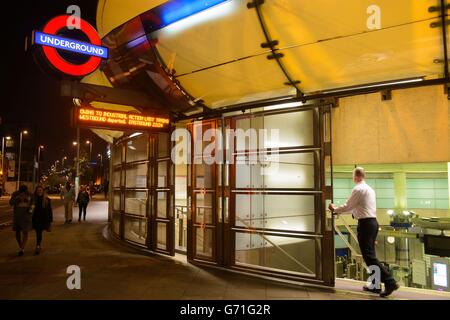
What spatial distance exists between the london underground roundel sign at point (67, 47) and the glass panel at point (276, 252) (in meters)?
4.36

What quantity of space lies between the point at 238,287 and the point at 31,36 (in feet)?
18.5

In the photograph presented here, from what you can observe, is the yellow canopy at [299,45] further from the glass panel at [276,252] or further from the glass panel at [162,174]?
the glass panel at [276,252]

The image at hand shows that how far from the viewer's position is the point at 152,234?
9031mm

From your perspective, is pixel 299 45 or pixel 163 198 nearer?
pixel 299 45

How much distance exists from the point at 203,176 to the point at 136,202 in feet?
9.95

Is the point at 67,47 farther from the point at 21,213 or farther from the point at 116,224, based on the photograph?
A: the point at 116,224

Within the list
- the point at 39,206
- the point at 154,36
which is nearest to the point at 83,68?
the point at 154,36

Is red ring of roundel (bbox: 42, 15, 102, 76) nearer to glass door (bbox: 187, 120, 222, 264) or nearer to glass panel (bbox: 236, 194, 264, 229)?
glass door (bbox: 187, 120, 222, 264)

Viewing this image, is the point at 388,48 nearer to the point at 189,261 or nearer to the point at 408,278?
the point at 189,261

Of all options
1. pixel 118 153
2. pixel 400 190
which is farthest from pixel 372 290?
pixel 118 153

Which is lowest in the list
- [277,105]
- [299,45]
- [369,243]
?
[369,243]

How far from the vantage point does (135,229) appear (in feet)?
33.2

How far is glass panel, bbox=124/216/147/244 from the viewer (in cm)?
966

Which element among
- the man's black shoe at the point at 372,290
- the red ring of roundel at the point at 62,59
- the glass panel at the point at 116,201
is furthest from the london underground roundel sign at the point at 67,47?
the man's black shoe at the point at 372,290
